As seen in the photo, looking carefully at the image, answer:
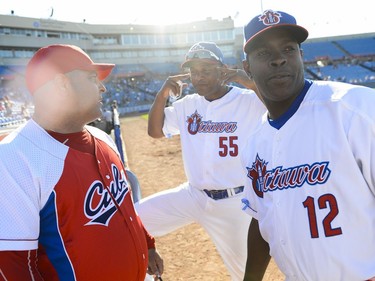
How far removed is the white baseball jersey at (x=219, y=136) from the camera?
378 cm

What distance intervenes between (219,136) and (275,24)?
2052 millimetres

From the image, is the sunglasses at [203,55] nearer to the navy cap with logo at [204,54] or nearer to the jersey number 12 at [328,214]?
the navy cap with logo at [204,54]

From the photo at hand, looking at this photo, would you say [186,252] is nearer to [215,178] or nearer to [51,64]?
[215,178]

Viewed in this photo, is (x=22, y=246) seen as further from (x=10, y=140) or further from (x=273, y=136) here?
(x=273, y=136)

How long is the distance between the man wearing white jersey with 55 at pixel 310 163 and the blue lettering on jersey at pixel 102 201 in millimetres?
928

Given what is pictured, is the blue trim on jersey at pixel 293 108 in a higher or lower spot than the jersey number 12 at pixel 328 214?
higher

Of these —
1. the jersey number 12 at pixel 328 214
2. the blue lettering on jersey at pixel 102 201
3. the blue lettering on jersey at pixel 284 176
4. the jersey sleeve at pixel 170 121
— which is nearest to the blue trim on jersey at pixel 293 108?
the blue lettering on jersey at pixel 284 176

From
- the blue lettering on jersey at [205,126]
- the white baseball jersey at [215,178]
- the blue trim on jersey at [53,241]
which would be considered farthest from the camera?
the blue lettering on jersey at [205,126]

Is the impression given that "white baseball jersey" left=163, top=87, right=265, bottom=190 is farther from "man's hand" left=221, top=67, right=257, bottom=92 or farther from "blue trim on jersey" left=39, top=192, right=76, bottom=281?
"blue trim on jersey" left=39, top=192, right=76, bottom=281

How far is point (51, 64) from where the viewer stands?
200cm

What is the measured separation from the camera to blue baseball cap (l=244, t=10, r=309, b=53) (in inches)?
73.7

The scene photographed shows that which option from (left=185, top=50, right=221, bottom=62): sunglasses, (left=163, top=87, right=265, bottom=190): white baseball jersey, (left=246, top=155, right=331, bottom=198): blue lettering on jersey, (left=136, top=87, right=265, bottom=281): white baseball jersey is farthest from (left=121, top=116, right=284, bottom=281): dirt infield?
(left=185, top=50, right=221, bottom=62): sunglasses

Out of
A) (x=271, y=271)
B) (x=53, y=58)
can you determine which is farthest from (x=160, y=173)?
(x=53, y=58)

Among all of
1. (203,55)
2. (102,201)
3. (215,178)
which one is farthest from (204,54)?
(102,201)
